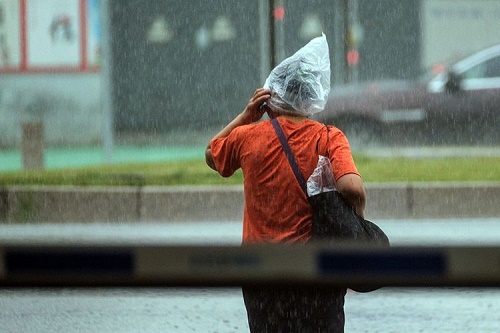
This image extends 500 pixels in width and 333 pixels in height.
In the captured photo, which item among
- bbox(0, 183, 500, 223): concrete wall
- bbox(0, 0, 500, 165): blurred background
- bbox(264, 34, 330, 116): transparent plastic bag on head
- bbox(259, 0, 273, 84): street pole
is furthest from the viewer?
bbox(259, 0, 273, 84): street pole

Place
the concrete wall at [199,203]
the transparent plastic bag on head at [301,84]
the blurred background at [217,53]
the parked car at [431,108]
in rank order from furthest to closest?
the blurred background at [217,53]
the parked car at [431,108]
the concrete wall at [199,203]
the transparent plastic bag on head at [301,84]

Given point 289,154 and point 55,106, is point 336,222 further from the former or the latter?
point 55,106

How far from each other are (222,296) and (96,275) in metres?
4.92

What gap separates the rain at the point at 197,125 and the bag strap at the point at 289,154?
512 mm

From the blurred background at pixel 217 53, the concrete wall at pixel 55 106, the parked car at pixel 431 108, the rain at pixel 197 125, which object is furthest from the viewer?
the blurred background at pixel 217 53

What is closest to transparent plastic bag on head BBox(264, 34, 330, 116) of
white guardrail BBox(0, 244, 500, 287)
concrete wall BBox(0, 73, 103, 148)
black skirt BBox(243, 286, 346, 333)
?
black skirt BBox(243, 286, 346, 333)

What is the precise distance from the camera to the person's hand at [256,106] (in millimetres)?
2975

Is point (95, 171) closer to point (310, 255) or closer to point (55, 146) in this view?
point (55, 146)

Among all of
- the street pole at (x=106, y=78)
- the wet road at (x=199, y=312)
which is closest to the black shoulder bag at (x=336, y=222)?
the wet road at (x=199, y=312)

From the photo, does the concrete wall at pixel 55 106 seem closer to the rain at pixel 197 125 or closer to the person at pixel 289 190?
the rain at pixel 197 125

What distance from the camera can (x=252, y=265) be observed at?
0.86 meters

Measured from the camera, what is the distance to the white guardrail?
2.79 ft

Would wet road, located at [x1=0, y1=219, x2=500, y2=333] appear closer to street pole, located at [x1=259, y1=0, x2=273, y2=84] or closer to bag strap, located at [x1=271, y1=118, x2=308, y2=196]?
bag strap, located at [x1=271, y1=118, x2=308, y2=196]

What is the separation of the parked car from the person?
36.8 feet
